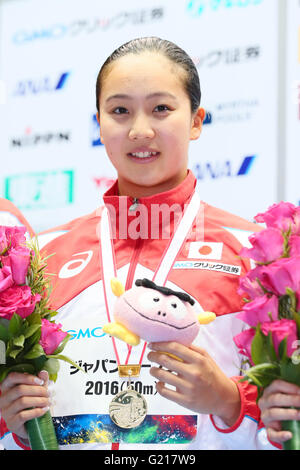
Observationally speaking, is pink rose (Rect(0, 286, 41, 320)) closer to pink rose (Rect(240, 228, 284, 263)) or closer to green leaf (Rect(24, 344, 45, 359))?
green leaf (Rect(24, 344, 45, 359))

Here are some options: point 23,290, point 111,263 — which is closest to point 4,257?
point 23,290

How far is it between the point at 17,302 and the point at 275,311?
471 millimetres

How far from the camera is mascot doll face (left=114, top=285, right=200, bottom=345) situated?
1.33 meters

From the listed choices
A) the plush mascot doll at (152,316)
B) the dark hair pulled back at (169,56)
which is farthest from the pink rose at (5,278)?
the dark hair pulled back at (169,56)

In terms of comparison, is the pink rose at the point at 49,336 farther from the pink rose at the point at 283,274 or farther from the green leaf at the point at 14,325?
the pink rose at the point at 283,274

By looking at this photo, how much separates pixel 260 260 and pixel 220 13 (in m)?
1.61

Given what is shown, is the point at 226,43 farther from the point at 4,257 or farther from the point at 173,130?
the point at 4,257

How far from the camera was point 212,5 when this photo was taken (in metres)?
2.78

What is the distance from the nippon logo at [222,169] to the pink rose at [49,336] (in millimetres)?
1309

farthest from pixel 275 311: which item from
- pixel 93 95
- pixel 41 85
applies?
pixel 41 85

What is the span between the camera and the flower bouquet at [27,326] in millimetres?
1421

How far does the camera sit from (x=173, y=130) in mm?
1791

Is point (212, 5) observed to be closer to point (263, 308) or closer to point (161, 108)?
point (161, 108)

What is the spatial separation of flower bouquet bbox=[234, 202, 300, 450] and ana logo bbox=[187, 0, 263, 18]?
5.04 ft
